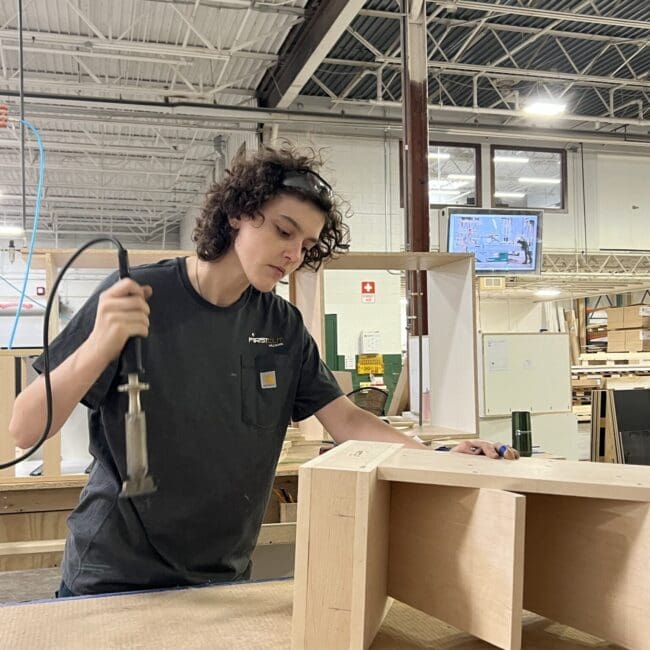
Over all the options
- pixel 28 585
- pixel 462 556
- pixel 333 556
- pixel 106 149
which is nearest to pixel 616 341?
pixel 106 149

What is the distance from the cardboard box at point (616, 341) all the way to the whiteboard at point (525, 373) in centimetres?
620

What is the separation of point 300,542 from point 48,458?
69.8 inches

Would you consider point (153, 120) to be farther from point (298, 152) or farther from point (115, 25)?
point (298, 152)

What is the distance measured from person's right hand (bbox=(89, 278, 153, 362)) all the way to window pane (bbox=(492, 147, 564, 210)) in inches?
319

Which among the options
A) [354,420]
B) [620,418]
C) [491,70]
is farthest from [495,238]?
[354,420]

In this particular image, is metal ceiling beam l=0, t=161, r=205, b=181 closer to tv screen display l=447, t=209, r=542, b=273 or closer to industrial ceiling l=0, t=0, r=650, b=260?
industrial ceiling l=0, t=0, r=650, b=260

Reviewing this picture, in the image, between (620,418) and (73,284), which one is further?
(73,284)

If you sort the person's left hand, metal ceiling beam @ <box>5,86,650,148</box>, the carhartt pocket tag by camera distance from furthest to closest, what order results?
metal ceiling beam @ <box>5,86,650,148</box>
the carhartt pocket tag
the person's left hand

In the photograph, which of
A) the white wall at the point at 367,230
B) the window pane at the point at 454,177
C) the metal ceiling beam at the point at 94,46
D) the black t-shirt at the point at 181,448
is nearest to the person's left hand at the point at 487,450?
the black t-shirt at the point at 181,448

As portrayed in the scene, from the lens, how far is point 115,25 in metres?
5.56

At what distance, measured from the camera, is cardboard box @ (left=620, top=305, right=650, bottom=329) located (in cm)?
943

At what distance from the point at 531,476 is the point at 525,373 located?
351 centimetres

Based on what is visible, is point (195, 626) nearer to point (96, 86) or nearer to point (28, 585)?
point (28, 585)

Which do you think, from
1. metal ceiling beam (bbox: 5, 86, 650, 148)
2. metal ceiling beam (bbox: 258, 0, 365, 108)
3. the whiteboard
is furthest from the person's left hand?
metal ceiling beam (bbox: 5, 86, 650, 148)
